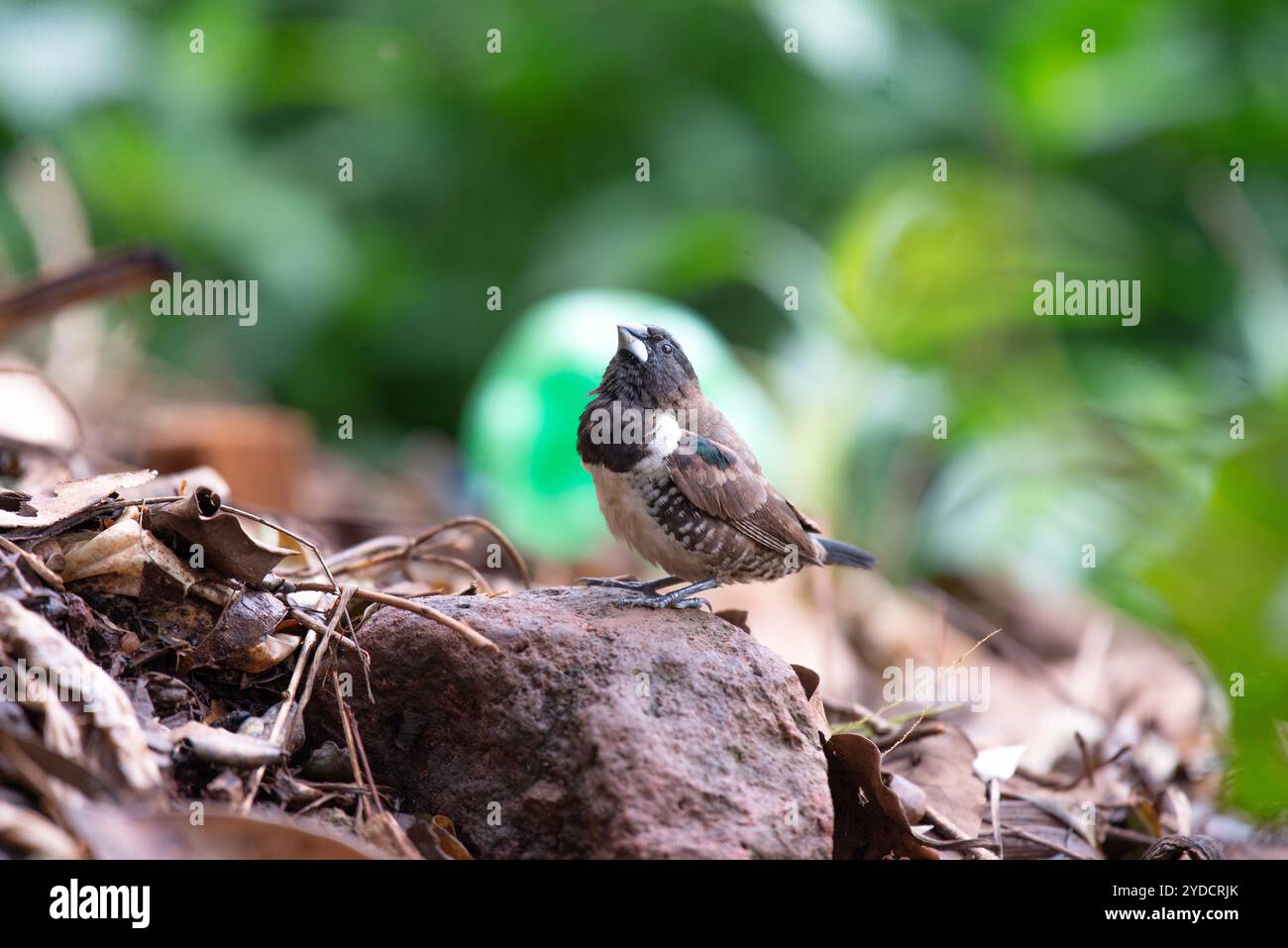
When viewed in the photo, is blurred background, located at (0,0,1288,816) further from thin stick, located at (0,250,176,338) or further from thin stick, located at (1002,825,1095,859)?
thin stick, located at (1002,825,1095,859)

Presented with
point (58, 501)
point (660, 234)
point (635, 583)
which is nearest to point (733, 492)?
point (635, 583)

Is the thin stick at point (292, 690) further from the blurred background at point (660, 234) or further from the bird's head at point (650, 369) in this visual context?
the blurred background at point (660, 234)

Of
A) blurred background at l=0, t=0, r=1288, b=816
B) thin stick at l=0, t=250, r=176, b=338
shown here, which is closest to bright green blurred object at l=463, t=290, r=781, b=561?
blurred background at l=0, t=0, r=1288, b=816

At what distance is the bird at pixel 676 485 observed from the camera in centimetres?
255

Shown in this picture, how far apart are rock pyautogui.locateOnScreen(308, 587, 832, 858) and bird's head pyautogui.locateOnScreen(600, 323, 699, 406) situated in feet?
2.02

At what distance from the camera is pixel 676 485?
2.54 meters

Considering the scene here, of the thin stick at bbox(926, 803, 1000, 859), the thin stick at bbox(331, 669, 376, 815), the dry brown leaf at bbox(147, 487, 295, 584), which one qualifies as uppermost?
the dry brown leaf at bbox(147, 487, 295, 584)

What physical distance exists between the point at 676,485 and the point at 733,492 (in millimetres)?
126

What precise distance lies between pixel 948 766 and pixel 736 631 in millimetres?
685

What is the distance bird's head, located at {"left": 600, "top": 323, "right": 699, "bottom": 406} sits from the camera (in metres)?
2.69

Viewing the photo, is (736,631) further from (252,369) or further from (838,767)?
(252,369)

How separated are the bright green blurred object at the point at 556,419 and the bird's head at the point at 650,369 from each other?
5.03ft

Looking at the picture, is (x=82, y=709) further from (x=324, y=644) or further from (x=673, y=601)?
(x=673, y=601)
